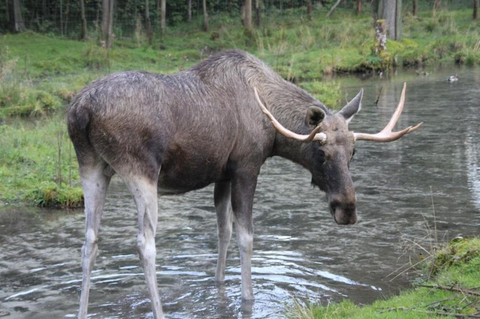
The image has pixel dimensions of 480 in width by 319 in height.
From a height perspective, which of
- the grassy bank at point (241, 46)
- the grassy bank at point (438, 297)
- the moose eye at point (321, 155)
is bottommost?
the grassy bank at point (241, 46)

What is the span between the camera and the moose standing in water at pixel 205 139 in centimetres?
639

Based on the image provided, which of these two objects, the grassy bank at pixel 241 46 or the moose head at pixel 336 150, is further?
the grassy bank at pixel 241 46

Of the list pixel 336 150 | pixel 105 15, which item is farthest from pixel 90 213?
pixel 105 15

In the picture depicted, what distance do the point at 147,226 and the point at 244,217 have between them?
1.21 m

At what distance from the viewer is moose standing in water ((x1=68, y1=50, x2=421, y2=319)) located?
6.39m

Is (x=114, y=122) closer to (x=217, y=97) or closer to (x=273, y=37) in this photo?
(x=217, y=97)

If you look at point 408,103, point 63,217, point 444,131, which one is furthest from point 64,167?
point 408,103

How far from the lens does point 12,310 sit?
7039 millimetres

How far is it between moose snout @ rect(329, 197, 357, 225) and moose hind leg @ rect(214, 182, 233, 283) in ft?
4.21

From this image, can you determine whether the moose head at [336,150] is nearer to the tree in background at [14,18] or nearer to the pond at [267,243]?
the pond at [267,243]

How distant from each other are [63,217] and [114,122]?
4194 millimetres

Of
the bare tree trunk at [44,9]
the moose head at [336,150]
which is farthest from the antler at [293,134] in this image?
the bare tree trunk at [44,9]

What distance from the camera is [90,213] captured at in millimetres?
6559

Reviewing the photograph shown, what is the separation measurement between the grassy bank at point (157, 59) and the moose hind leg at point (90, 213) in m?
4.13
